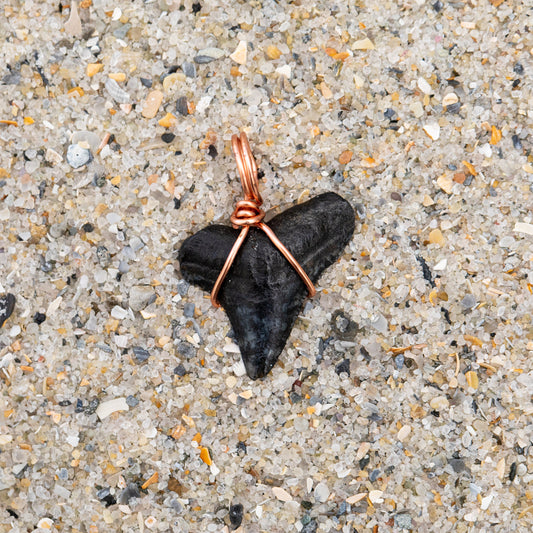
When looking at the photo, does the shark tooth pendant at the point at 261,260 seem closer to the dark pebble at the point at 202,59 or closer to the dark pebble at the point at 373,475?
the dark pebble at the point at 202,59

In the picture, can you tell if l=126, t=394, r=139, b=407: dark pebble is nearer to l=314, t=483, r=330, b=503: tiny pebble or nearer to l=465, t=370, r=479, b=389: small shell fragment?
l=314, t=483, r=330, b=503: tiny pebble

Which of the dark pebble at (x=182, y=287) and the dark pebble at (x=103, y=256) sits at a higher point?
the dark pebble at (x=103, y=256)

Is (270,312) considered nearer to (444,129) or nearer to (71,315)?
(71,315)

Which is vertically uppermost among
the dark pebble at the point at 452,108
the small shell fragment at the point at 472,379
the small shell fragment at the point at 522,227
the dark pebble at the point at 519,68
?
the dark pebble at the point at 519,68

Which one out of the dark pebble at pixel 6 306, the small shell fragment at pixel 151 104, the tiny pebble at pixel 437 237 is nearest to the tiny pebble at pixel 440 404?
the tiny pebble at pixel 437 237

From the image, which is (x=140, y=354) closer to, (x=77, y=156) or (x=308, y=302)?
(x=308, y=302)

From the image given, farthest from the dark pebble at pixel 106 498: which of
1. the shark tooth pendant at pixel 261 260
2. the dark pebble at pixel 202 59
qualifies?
the dark pebble at pixel 202 59

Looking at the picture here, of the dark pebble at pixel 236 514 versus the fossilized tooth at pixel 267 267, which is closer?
the fossilized tooth at pixel 267 267
